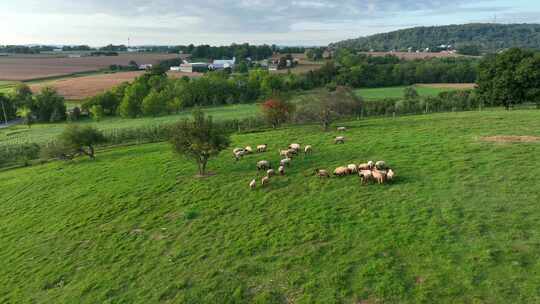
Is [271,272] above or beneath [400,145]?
beneath

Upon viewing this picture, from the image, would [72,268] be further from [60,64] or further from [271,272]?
[60,64]

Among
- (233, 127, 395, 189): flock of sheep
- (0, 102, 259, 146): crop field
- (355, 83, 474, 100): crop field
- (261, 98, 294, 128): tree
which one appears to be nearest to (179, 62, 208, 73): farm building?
(0, 102, 259, 146): crop field

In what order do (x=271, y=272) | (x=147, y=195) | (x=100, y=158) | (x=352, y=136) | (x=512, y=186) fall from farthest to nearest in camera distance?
(x=100, y=158) → (x=352, y=136) → (x=147, y=195) → (x=512, y=186) → (x=271, y=272)

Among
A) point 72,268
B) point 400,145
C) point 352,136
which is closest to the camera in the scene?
point 72,268

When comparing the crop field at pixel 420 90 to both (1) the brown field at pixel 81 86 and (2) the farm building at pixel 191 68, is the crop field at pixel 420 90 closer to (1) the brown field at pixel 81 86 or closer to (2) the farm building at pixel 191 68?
(1) the brown field at pixel 81 86

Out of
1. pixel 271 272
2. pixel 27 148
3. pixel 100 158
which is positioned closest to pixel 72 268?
pixel 271 272

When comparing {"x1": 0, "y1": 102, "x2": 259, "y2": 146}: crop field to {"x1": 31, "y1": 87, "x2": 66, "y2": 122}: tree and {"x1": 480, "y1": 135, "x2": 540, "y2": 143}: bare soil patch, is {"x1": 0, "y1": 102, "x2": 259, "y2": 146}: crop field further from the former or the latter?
{"x1": 480, "y1": 135, "x2": 540, "y2": 143}: bare soil patch

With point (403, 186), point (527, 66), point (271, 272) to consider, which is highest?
point (527, 66)
